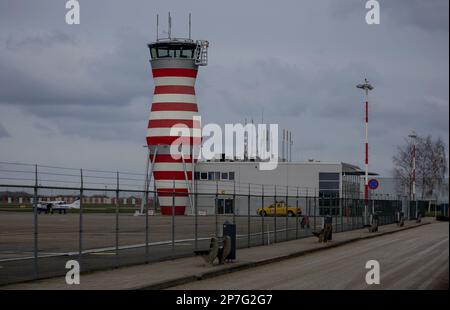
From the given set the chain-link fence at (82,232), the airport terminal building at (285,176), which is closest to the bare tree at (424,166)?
the airport terminal building at (285,176)

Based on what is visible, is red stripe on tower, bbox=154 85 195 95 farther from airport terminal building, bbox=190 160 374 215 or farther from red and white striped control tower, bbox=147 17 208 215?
airport terminal building, bbox=190 160 374 215

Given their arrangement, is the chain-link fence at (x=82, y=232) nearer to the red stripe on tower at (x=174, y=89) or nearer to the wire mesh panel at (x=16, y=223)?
the wire mesh panel at (x=16, y=223)

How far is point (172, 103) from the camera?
8050 cm

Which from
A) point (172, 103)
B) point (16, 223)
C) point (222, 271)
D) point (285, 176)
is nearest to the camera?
point (16, 223)

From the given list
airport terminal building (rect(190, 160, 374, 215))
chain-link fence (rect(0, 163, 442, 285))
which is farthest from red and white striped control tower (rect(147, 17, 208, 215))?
chain-link fence (rect(0, 163, 442, 285))

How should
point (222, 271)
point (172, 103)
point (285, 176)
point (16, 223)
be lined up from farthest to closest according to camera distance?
point (285, 176) < point (172, 103) < point (222, 271) < point (16, 223)

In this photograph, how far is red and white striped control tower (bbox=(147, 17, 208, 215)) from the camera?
8069 centimetres

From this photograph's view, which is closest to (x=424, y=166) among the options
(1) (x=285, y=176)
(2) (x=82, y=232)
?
(1) (x=285, y=176)

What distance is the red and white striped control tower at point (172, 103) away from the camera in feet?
265

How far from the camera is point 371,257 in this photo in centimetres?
3019

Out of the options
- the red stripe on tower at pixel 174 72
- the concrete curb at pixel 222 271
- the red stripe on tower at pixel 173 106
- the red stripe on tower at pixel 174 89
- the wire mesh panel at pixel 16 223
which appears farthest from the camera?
the red stripe on tower at pixel 174 72

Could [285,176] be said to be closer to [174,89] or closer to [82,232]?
[174,89]
